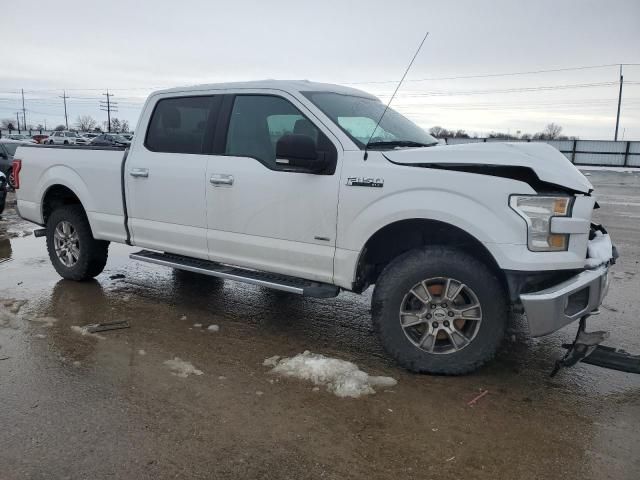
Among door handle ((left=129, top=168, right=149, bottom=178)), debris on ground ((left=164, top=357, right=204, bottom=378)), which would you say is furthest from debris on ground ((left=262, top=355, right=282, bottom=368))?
door handle ((left=129, top=168, right=149, bottom=178))

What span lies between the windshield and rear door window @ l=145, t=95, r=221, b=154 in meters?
1.02

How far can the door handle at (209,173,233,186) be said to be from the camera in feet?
15.0

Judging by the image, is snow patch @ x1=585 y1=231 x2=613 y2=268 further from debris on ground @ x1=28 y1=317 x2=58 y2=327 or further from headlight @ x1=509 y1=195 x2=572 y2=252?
debris on ground @ x1=28 y1=317 x2=58 y2=327

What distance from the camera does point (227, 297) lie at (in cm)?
574

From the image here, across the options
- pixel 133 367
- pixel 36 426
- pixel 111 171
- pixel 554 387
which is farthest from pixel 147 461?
pixel 111 171

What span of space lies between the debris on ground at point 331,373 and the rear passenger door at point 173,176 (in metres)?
1.45

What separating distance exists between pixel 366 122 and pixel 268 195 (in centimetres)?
101

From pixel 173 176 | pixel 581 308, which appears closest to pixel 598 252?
pixel 581 308

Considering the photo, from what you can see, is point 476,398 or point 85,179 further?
point 85,179

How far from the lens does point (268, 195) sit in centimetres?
435

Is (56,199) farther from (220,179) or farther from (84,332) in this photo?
(220,179)

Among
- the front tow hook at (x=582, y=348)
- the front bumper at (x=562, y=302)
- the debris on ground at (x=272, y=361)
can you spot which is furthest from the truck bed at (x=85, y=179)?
the front tow hook at (x=582, y=348)

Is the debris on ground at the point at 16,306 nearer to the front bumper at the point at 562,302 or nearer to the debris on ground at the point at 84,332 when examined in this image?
the debris on ground at the point at 84,332

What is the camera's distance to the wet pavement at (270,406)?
279cm
